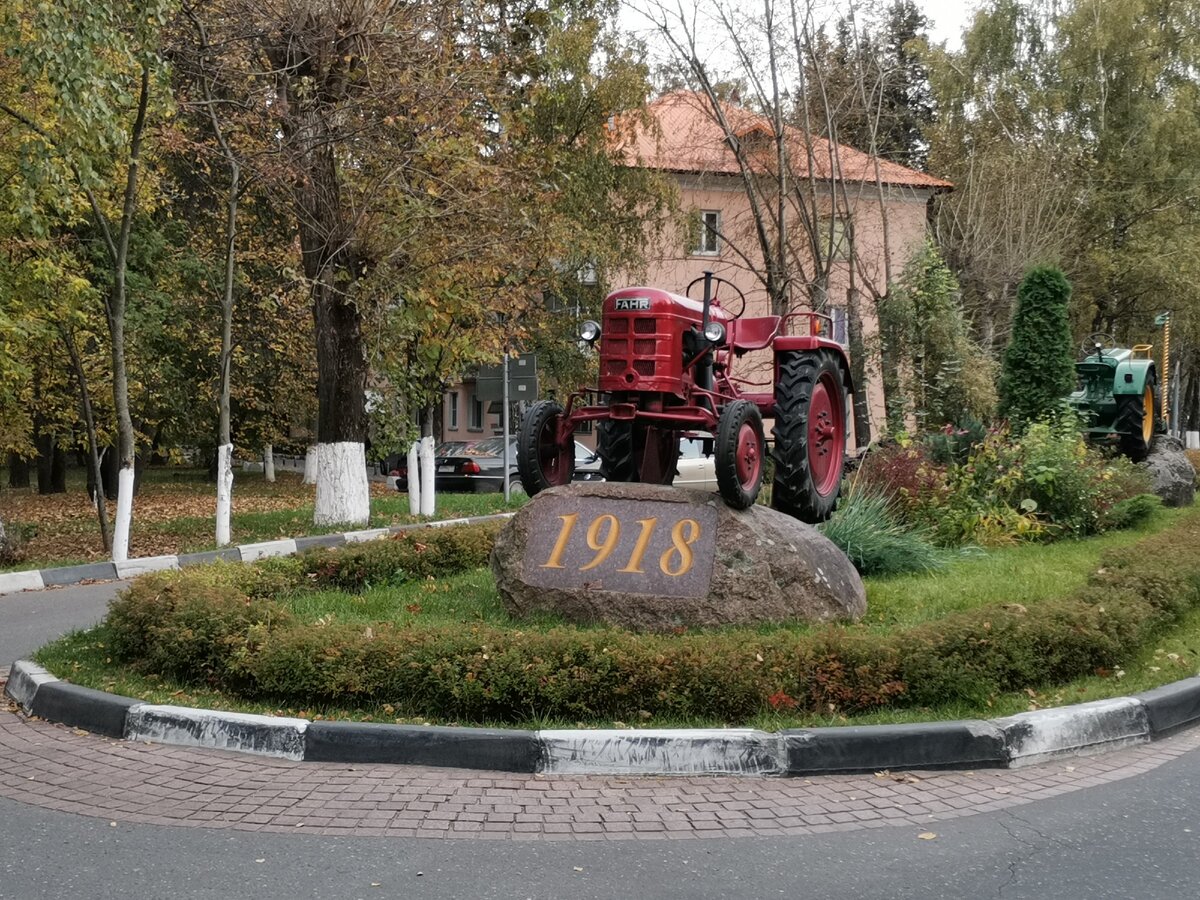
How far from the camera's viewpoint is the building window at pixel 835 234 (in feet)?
65.9

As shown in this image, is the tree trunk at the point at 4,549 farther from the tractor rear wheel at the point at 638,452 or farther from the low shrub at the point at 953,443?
the low shrub at the point at 953,443

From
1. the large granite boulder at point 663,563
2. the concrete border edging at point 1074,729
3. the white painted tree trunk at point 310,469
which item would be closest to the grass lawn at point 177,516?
the white painted tree trunk at point 310,469

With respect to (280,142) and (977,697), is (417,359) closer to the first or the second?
(280,142)

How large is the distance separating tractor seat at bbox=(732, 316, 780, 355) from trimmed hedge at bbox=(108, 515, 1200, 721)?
9.16ft

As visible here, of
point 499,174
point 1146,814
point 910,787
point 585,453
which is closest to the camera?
point 1146,814

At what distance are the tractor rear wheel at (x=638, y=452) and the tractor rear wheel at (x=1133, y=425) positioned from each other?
11.3 meters

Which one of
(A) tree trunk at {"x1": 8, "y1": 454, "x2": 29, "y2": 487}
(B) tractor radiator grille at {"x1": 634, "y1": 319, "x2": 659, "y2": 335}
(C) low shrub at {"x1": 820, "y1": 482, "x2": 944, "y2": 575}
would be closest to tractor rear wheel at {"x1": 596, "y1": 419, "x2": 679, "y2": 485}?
A: (B) tractor radiator grille at {"x1": 634, "y1": 319, "x2": 659, "y2": 335}

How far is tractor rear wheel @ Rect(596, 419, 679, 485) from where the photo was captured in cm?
903

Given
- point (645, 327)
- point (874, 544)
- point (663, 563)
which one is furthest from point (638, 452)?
point (874, 544)

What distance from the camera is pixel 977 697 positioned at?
5805 millimetres

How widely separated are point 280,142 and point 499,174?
3407 mm

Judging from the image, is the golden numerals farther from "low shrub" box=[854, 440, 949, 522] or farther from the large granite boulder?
"low shrub" box=[854, 440, 949, 522]

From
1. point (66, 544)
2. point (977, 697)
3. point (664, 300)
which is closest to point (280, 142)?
point (66, 544)

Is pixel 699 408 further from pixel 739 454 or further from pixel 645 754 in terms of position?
pixel 645 754
